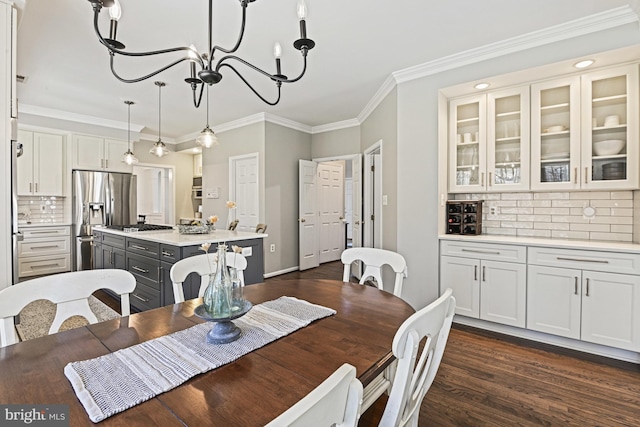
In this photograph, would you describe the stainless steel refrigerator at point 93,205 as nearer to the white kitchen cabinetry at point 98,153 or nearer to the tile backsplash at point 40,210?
the white kitchen cabinetry at point 98,153

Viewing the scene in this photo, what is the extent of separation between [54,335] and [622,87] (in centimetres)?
426

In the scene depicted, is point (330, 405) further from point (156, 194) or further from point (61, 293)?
point (156, 194)

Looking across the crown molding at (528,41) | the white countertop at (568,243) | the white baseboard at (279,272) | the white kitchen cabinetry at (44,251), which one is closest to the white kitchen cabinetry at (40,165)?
the white kitchen cabinetry at (44,251)

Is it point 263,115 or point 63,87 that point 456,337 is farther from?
point 63,87

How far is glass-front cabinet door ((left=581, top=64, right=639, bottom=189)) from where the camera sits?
2.54 m

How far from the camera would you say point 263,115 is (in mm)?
5027

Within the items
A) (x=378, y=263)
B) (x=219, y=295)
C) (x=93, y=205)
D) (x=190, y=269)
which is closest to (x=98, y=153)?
(x=93, y=205)

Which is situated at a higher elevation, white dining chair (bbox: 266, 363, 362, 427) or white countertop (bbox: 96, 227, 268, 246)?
white countertop (bbox: 96, 227, 268, 246)

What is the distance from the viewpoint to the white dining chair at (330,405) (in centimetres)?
46

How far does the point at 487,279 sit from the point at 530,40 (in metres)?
2.16

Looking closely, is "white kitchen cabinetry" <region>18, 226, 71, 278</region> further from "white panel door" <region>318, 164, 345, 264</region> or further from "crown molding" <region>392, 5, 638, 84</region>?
"crown molding" <region>392, 5, 638, 84</region>

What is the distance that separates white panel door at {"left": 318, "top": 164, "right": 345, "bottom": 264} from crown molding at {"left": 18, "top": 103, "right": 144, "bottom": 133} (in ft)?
12.3

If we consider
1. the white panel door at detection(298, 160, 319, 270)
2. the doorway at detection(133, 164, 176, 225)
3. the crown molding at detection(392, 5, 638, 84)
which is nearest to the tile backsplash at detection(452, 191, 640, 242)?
the crown molding at detection(392, 5, 638, 84)

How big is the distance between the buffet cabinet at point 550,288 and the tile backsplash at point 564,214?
1.84 ft
